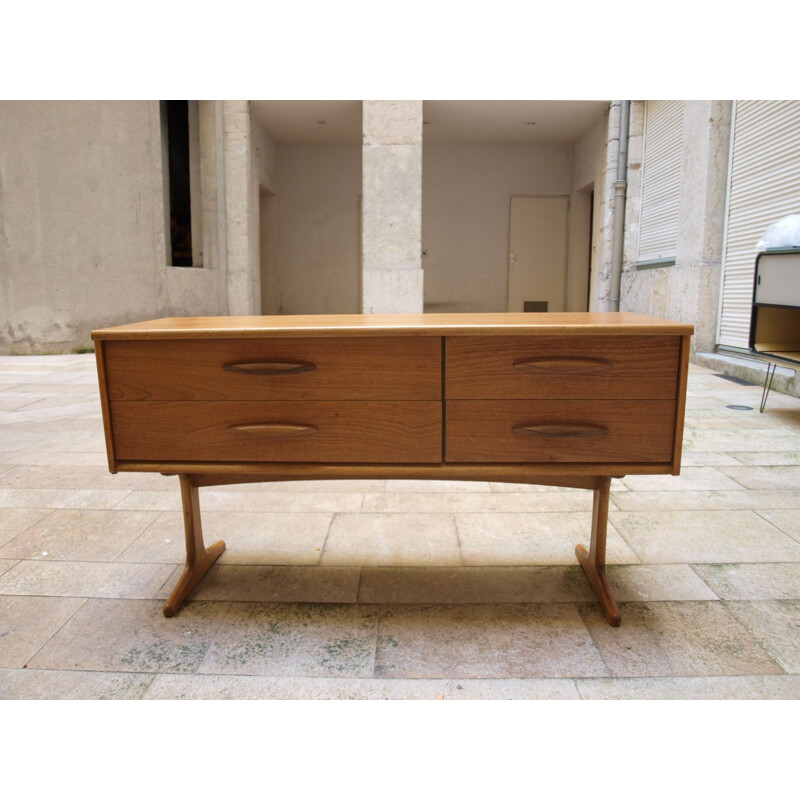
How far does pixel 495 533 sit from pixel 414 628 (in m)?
0.81

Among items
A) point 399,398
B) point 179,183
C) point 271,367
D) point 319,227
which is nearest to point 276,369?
point 271,367

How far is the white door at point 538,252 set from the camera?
40.7 feet

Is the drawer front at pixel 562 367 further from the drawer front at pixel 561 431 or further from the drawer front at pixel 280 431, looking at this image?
the drawer front at pixel 280 431

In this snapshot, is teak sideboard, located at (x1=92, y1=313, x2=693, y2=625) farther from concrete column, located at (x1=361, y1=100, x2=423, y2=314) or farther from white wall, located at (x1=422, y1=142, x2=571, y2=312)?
white wall, located at (x1=422, y1=142, x2=571, y2=312)

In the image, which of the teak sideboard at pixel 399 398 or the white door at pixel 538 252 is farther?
the white door at pixel 538 252

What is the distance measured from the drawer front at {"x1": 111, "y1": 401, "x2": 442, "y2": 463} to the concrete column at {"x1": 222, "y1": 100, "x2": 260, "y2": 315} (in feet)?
26.5

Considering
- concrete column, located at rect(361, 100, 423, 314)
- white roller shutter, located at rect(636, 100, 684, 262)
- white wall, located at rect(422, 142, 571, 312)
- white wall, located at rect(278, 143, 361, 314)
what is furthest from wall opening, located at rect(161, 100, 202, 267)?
white roller shutter, located at rect(636, 100, 684, 262)

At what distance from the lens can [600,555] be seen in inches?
83.6

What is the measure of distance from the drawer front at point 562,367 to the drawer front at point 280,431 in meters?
0.14

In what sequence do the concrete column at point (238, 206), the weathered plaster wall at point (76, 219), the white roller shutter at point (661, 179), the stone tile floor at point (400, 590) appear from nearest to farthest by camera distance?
the stone tile floor at point (400, 590) → the weathered plaster wall at point (76, 219) → the white roller shutter at point (661, 179) → the concrete column at point (238, 206)

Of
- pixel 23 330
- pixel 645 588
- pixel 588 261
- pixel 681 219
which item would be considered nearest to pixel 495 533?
pixel 645 588

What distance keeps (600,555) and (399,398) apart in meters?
0.90

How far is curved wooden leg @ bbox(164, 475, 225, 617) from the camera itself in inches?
82.5

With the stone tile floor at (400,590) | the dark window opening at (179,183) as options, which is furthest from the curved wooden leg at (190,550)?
the dark window opening at (179,183)
